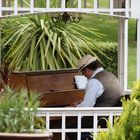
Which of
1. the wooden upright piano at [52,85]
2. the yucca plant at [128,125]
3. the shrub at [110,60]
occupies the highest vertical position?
the yucca plant at [128,125]

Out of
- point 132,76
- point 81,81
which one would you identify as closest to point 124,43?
point 81,81

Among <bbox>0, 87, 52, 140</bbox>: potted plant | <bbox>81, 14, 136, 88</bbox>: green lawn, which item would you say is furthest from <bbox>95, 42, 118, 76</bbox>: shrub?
<bbox>0, 87, 52, 140</bbox>: potted plant

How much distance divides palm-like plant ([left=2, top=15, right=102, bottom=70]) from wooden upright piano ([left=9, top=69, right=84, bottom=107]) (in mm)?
2091

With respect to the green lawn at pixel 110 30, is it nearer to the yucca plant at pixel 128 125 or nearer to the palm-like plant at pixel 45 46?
the palm-like plant at pixel 45 46

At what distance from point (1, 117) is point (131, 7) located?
3.64m

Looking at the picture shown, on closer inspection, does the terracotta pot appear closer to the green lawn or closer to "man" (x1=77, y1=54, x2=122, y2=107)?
"man" (x1=77, y1=54, x2=122, y2=107)

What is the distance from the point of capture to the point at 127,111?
4.00m

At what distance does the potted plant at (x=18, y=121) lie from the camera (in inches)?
143

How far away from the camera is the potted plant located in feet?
11.9

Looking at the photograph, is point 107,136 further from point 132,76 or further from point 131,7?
point 132,76

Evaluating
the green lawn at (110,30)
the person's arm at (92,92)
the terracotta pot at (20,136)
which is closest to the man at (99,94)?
the person's arm at (92,92)

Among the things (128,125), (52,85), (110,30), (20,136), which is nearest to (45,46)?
(52,85)

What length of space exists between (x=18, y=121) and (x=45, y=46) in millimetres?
7232

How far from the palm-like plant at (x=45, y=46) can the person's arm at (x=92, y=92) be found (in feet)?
10.6
